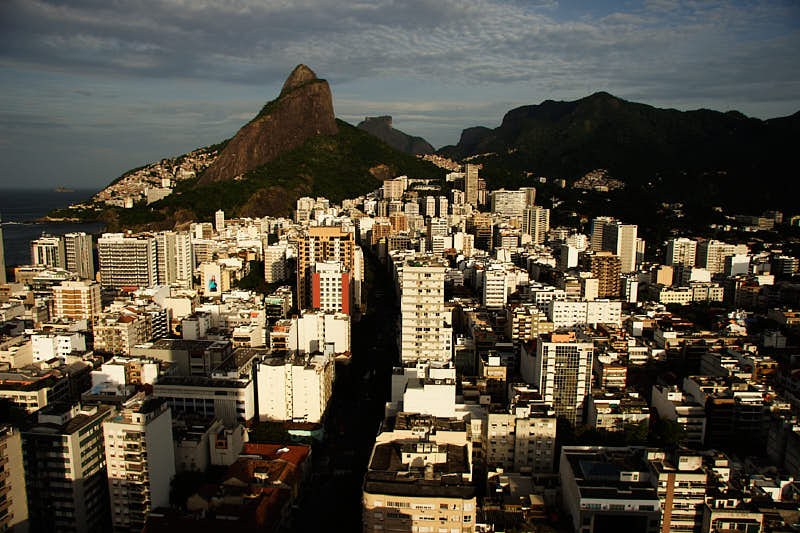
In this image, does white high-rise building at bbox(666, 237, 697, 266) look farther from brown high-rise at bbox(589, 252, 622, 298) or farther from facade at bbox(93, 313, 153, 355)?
facade at bbox(93, 313, 153, 355)

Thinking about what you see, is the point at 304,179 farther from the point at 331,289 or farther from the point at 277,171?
the point at 331,289

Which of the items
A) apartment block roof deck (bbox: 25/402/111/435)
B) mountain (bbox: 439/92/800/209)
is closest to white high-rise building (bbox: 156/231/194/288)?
apartment block roof deck (bbox: 25/402/111/435)

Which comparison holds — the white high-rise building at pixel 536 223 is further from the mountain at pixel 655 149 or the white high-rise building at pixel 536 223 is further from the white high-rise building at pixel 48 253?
the white high-rise building at pixel 48 253

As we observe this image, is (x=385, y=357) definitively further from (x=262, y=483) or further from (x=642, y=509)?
(x=642, y=509)

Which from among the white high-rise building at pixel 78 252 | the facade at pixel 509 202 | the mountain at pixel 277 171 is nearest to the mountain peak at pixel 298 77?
the mountain at pixel 277 171

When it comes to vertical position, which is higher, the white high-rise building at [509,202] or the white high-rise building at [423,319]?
the white high-rise building at [509,202]

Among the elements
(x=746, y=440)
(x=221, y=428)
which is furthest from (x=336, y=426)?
(x=746, y=440)

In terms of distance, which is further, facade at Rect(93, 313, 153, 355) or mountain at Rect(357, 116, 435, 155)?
mountain at Rect(357, 116, 435, 155)

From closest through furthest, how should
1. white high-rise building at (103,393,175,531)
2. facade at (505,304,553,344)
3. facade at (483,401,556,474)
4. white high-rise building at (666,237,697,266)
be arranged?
1. white high-rise building at (103,393,175,531)
2. facade at (483,401,556,474)
3. facade at (505,304,553,344)
4. white high-rise building at (666,237,697,266)
